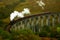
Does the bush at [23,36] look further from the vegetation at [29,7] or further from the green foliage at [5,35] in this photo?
the vegetation at [29,7]

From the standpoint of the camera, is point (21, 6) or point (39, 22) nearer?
point (39, 22)

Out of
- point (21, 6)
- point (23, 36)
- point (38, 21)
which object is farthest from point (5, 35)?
point (21, 6)

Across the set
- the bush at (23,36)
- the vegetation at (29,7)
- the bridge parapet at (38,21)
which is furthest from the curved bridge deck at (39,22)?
the bush at (23,36)

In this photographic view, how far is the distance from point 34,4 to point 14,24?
913 millimetres

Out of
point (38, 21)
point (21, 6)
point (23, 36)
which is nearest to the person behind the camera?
point (23, 36)

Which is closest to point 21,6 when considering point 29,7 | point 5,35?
point 29,7

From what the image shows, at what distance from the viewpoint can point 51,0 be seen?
6164 millimetres

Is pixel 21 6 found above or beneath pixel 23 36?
above

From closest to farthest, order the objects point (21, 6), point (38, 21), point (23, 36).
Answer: point (23, 36)
point (38, 21)
point (21, 6)

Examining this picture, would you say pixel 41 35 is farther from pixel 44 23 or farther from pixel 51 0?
pixel 51 0

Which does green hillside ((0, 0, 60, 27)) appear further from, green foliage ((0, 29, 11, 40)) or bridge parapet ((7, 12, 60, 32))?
green foliage ((0, 29, 11, 40))

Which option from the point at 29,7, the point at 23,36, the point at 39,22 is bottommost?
the point at 23,36

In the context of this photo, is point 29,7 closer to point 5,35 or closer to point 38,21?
point 38,21

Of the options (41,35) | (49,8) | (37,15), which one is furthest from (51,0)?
(41,35)
